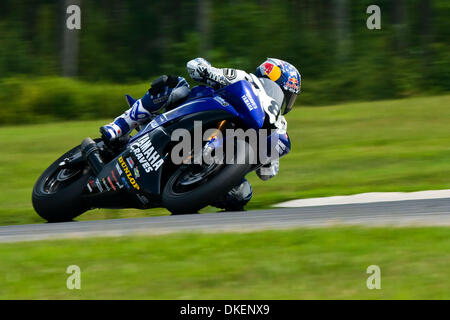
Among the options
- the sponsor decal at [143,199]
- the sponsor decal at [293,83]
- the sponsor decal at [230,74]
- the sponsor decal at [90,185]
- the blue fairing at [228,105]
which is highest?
the sponsor decal at [230,74]

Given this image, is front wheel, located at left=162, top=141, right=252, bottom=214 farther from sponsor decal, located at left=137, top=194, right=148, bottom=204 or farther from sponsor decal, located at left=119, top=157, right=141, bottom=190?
sponsor decal, located at left=119, top=157, right=141, bottom=190

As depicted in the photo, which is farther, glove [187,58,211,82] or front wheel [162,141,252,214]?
glove [187,58,211,82]

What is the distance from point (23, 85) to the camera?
2362 cm

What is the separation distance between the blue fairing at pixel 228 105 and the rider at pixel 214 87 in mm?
141

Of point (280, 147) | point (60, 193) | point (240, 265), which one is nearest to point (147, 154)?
point (60, 193)

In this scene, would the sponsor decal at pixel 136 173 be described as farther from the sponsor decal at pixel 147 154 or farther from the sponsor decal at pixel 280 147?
the sponsor decal at pixel 280 147

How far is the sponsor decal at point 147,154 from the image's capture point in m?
7.63

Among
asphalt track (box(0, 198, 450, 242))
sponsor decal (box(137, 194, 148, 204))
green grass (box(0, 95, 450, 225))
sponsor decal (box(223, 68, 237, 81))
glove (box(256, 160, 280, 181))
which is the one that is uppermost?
sponsor decal (box(223, 68, 237, 81))

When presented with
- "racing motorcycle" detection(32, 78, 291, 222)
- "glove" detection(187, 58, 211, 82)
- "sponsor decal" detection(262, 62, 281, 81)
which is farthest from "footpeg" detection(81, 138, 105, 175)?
"sponsor decal" detection(262, 62, 281, 81)

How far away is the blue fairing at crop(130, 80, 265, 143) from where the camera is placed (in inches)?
291

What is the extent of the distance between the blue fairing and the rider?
0.46 ft

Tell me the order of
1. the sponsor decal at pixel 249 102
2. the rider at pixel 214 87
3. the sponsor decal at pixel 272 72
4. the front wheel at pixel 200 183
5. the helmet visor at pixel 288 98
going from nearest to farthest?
the front wheel at pixel 200 183, the sponsor decal at pixel 249 102, the rider at pixel 214 87, the sponsor decal at pixel 272 72, the helmet visor at pixel 288 98

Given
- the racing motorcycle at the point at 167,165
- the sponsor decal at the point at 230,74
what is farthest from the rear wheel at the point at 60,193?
the sponsor decal at the point at 230,74
